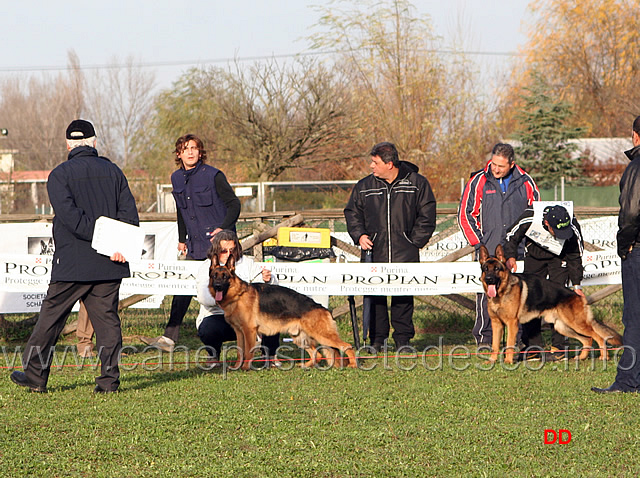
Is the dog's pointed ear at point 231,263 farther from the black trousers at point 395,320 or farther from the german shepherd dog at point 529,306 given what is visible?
the german shepherd dog at point 529,306

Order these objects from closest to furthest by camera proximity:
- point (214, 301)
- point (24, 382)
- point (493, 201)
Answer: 1. point (24, 382)
2. point (214, 301)
3. point (493, 201)

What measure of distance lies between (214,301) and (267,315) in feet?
1.59

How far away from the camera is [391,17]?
28797mm

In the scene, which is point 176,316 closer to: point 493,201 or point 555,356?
point 493,201

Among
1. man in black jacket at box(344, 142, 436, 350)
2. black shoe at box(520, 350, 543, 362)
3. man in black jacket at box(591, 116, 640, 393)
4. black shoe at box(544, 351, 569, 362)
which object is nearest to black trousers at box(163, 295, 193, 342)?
man in black jacket at box(344, 142, 436, 350)

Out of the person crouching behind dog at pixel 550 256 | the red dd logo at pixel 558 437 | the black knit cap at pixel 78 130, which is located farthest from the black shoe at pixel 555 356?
the black knit cap at pixel 78 130

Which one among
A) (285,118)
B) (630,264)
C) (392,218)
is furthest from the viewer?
(285,118)

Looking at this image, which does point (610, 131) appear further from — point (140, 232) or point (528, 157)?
point (140, 232)

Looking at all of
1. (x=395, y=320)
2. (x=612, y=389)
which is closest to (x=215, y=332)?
(x=395, y=320)

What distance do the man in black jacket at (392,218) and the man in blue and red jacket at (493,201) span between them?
370mm

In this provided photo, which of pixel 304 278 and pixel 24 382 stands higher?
pixel 304 278

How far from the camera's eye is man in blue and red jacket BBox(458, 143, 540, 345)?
270 inches

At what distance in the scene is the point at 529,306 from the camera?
6.48 m

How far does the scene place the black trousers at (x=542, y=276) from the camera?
6898mm
